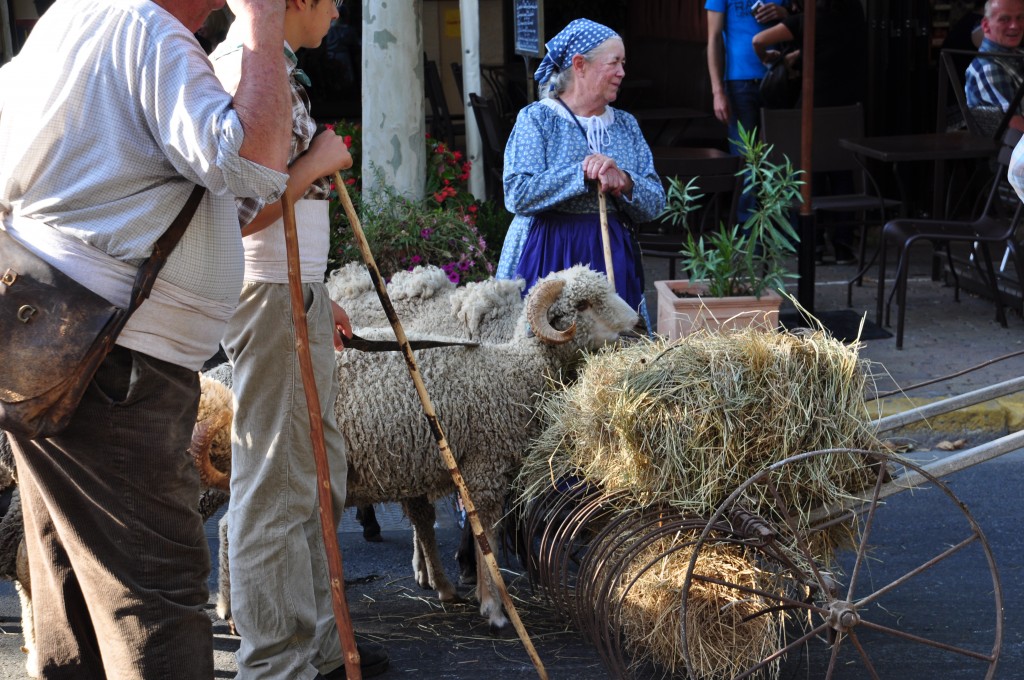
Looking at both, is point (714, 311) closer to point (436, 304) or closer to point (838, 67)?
point (436, 304)

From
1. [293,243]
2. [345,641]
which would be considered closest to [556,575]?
[345,641]

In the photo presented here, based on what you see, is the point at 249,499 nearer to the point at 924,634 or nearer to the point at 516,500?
the point at 516,500

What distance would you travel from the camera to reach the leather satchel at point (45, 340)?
7.29 feet

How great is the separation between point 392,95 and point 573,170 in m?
2.34

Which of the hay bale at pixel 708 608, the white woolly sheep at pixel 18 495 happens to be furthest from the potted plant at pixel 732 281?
the white woolly sheep at pixel 18 495

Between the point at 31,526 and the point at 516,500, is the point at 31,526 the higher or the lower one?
the higher one

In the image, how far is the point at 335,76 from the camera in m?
14.1

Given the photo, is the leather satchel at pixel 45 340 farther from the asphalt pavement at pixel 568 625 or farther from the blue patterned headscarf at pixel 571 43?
the blue patterned headscarf at pixel 571 43

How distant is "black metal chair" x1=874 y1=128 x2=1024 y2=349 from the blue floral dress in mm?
2549

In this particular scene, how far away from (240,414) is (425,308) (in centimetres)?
148

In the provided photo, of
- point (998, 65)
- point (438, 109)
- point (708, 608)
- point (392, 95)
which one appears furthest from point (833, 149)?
point (708, 608)

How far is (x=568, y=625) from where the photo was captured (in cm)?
387

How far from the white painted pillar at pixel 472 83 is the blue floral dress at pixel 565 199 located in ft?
10.8

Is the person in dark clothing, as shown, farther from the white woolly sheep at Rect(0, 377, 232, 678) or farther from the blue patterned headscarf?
the white woolly sheep at Rect(0, 377, 232, 678)
